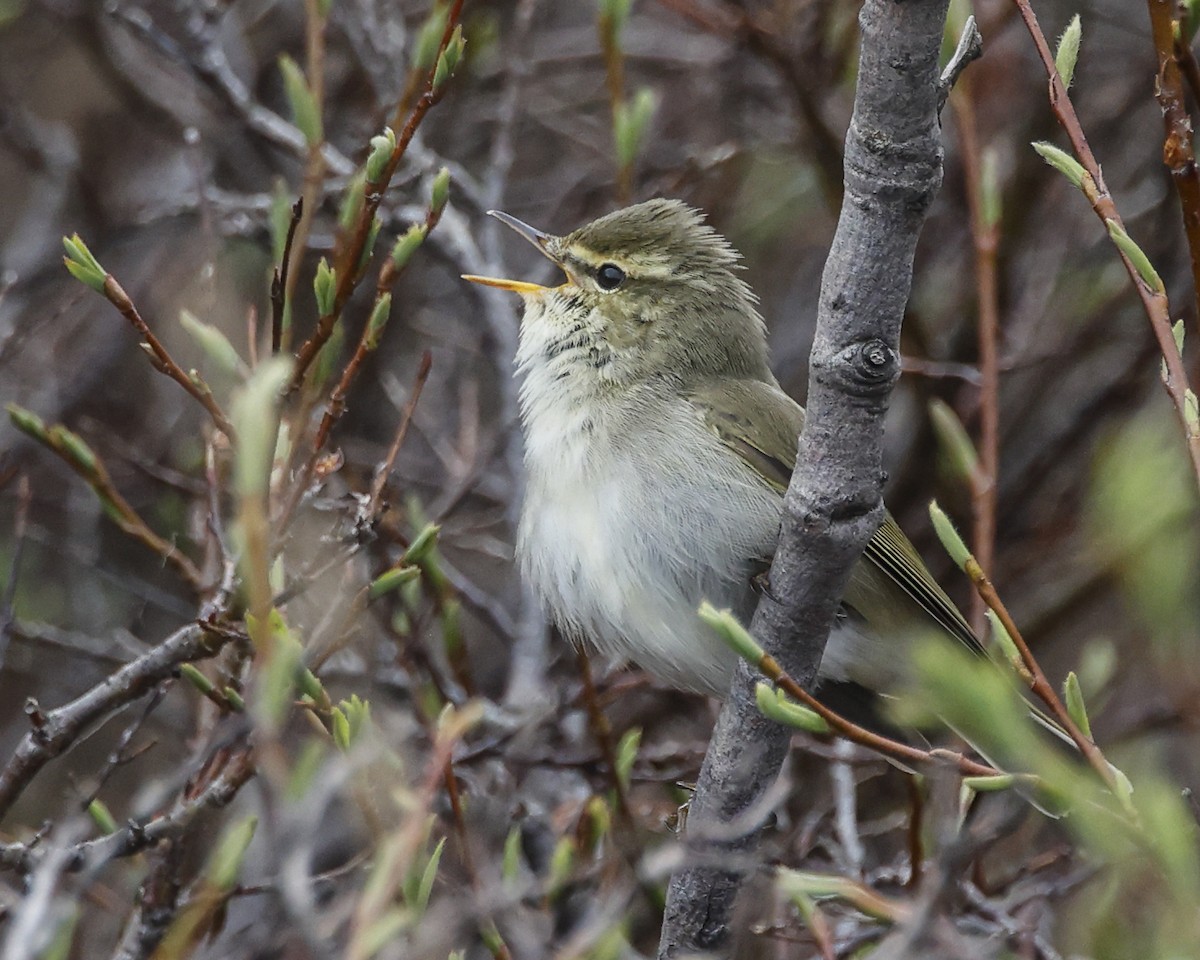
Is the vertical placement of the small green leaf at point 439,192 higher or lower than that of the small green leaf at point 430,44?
lower

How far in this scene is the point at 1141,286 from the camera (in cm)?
218

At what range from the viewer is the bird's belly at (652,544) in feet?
10.6

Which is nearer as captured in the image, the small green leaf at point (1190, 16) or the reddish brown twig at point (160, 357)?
the small green leaf at point (1190, 16)

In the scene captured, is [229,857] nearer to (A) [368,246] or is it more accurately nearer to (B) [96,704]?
(B) [96,704]

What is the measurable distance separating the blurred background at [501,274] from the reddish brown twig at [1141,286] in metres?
1.49

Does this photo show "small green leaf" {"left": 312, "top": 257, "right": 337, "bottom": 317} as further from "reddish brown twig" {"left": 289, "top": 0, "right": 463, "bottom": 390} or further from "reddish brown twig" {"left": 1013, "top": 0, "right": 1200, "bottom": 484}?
"reddish brown twig" {"left": 1013, "top": 0, "right": 1200, "bottom": 484}

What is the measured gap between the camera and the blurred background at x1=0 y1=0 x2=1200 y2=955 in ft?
13.7

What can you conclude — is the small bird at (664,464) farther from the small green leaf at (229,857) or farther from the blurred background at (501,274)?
the small green leaf at (229,857)

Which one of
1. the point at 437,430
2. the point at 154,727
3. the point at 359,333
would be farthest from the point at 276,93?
the point at 154,727

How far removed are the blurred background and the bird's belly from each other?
1.05ft

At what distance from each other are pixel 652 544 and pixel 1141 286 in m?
1.36

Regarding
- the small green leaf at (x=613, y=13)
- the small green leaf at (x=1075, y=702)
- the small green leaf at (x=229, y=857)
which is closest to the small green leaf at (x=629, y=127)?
the small green leaf at (x=613, y=13)

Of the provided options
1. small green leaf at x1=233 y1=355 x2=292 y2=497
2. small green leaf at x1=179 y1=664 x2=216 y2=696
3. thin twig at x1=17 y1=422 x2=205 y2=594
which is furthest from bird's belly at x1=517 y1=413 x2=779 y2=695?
small green leaf at x1=233 y1=355 x2=292 y2=497

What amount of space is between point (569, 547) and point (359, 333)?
189 centimetres
